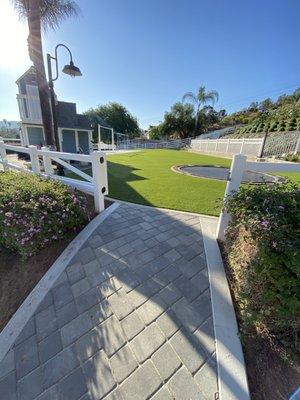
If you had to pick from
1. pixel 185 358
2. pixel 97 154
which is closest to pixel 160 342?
pixel 185 358

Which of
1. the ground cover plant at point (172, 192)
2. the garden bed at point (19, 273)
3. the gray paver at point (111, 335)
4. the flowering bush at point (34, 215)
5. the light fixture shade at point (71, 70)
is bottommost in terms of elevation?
the garden bed at point (19, 273)

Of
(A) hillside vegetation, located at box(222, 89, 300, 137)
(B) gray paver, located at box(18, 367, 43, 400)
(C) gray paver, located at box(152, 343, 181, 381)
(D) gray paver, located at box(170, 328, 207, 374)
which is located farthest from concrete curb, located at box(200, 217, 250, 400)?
(A) hillside vegetation, located at box(222, 89, 300, 137)

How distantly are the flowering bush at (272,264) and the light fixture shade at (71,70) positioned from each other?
7174mm

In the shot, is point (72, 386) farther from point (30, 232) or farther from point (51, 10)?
point (51, 10)

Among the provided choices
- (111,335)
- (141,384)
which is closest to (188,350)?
(141,384)

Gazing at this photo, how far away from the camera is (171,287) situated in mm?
2314

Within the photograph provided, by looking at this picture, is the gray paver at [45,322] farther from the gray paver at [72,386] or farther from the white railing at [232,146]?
the white railing at [232,146]

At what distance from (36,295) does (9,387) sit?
2.92 feet

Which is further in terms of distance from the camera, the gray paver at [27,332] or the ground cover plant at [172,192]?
the ground cover plant at [172,192]

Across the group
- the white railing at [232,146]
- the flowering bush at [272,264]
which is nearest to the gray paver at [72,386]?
the flowering bush at [272,264]

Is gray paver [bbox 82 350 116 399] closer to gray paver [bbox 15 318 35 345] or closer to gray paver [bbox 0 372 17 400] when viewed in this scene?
gray paver [bbox 0 372 17 400]

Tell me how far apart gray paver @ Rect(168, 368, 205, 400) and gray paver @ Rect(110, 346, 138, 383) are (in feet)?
1.07

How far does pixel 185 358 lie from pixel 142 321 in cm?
50

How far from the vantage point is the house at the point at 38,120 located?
51.3ft
